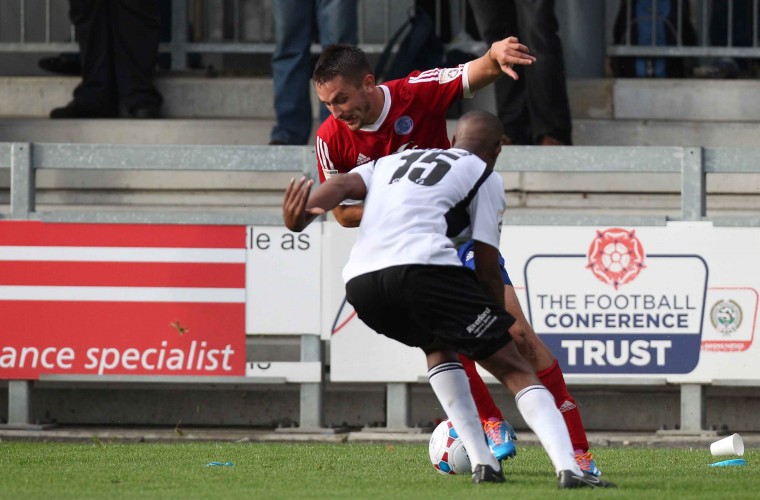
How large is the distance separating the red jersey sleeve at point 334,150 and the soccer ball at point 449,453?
118 centimetres

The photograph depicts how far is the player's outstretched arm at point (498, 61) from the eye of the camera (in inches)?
247

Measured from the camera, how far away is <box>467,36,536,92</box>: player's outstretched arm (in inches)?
247

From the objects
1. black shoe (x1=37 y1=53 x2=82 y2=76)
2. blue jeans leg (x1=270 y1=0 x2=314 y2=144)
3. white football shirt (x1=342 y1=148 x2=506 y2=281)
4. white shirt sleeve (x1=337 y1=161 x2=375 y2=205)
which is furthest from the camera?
black shoe (x1=37 y1=53 x2=82 y2=76)

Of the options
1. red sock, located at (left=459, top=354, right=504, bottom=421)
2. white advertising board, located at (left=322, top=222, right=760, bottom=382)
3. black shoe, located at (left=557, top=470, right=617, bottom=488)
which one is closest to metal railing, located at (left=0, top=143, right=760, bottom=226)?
white advertising board, located at (left=322, top=222, right=760, bottom=382)

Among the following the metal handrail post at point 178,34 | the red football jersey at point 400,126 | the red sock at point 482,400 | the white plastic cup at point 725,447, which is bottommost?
the white plastic cup at point 725,447

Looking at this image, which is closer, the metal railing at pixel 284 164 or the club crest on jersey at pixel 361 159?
the club crest on jersey at pixel 361 159

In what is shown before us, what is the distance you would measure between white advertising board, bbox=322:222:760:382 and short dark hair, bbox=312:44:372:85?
7.78 feet

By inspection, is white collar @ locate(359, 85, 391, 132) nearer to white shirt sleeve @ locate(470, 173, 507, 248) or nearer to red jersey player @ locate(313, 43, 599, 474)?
red jersey player @ locate(313, 43, 599, 474)

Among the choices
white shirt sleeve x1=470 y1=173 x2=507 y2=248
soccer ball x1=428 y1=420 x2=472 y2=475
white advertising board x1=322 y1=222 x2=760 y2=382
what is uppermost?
white shirt sleeve x1=470 y1=173 x2=507 y2=248

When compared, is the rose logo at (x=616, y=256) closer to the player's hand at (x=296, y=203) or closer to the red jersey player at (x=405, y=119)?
the red jersey player at (x=405, y=119)

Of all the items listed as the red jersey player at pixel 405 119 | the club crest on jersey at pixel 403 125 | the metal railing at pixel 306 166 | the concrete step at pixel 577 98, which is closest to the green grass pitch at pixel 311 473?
the red jersey player at pixel 405 119

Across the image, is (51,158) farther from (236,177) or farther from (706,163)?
(706,163)

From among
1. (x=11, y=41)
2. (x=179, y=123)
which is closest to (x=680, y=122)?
(x=179, y=123)

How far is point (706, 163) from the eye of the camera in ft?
28.4
